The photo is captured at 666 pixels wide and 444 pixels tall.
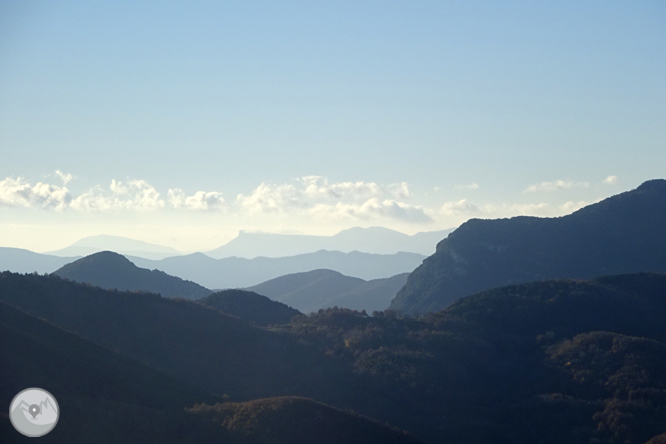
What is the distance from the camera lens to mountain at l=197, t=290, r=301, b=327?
75.4 meters

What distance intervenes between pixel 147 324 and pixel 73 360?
795 inches

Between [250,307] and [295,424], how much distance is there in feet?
163

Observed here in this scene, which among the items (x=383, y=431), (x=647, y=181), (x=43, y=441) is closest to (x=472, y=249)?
(x=647, y=181)

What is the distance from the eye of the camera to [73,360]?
33625 millimetres

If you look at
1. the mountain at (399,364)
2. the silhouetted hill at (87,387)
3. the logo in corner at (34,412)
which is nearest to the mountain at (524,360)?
the mountain at (399,364)

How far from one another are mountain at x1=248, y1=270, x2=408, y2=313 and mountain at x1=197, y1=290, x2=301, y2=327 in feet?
217

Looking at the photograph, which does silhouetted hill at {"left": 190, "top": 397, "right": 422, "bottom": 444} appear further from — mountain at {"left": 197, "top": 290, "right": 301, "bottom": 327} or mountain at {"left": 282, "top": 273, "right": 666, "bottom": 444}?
mountain at {"left": 197, "top": 290, "right": 301, "bottom": 327}

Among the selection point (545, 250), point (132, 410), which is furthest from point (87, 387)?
point (545, 250)

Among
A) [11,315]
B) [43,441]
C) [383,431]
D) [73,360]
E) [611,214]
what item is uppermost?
[611,214]

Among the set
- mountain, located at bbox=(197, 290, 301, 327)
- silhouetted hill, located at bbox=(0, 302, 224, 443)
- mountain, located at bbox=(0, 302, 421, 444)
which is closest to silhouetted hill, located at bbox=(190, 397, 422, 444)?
mountain, located at bbox=(0, 302, 421, 444)

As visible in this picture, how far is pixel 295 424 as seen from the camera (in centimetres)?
3009

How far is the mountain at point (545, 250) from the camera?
117m

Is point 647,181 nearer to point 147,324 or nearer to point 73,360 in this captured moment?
Answer: point 147,324

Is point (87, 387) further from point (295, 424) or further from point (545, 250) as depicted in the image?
point (545, 250)
